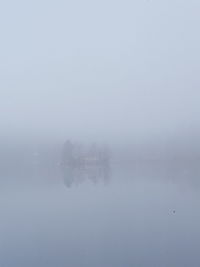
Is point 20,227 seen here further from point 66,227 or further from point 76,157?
point 76,157

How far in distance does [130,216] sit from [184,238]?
5.58m

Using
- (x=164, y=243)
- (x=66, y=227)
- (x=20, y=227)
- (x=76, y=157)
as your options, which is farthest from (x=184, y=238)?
(x=76, y=157)

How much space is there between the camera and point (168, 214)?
65.6ft

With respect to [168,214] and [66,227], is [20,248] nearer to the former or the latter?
[66,227]

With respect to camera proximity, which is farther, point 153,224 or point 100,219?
point 100,219

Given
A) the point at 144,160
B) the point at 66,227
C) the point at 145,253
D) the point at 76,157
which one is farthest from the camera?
the point at 144,160

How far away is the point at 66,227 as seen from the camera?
57.2ft

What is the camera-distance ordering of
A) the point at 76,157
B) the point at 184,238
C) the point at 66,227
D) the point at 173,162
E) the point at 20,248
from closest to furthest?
the point at 20,248 < the point at 184,238 < the point at 66,227 < the point at 76,157 < the point at 173,162

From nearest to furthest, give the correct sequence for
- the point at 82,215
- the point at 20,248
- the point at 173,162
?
1. the point at 20,248
2. the point at 82,215
3. the point at 173,162

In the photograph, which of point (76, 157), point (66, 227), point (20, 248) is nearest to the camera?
point (20, 248)

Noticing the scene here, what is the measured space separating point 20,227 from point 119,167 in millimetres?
56701

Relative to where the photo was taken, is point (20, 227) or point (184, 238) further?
point (20, 227)

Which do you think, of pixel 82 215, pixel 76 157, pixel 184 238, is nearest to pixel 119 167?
pixel 76 157

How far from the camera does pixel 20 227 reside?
57.9ft
